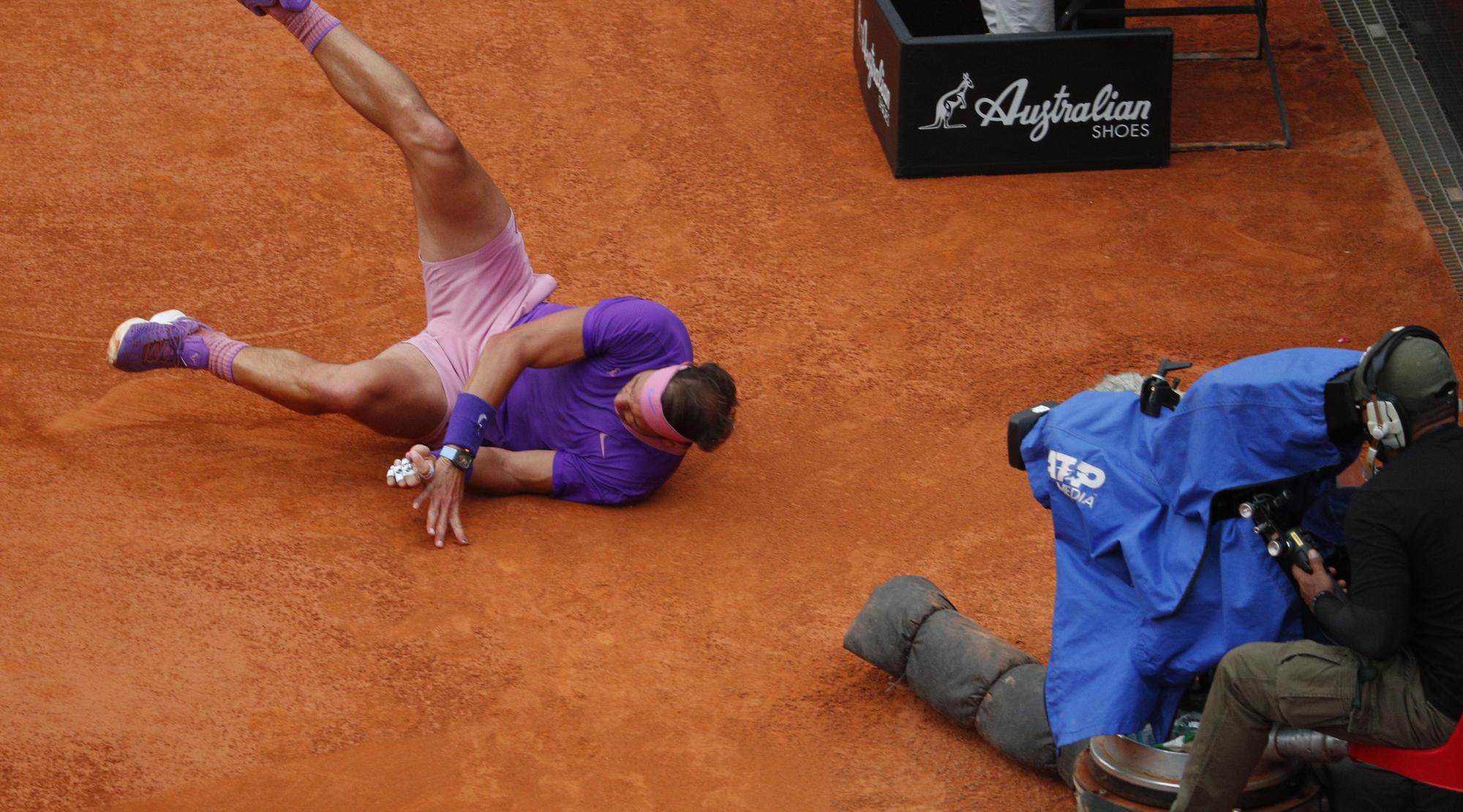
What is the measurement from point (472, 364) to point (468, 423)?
447 mm

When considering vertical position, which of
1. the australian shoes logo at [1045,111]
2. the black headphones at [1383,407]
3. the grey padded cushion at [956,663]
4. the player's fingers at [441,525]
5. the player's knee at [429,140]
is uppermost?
the black headphones at [1383,407]

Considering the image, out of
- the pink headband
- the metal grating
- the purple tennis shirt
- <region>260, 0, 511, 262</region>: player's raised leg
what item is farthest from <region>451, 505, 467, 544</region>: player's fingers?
the metal grating

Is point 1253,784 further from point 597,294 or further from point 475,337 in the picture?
point 597,294

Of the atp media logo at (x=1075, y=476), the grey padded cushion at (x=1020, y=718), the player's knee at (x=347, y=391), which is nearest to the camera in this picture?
the atp media logo at (x=1075, y=476)

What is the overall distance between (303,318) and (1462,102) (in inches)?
227

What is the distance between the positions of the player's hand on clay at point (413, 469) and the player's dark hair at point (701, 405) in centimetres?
74

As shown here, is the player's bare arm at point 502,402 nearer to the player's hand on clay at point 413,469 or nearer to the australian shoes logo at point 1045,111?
the player's hand on clay at point 413,469

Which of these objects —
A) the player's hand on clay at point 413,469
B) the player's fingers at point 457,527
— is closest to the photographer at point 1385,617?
the player's fingers at point 457,527

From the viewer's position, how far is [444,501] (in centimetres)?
460

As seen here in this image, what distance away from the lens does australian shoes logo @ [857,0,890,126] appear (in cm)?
738

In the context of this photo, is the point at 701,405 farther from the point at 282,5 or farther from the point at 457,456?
the point at 282,5

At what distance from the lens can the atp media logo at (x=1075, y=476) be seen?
134 inches

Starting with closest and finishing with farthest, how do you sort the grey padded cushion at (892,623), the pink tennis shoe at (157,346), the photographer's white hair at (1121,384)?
the photographer's white hair at (1121,384), the grey padded cushion at (892,623), the pink tennis shoe at (157,346)

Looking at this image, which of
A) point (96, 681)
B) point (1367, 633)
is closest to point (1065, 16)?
point (1367, 633)
